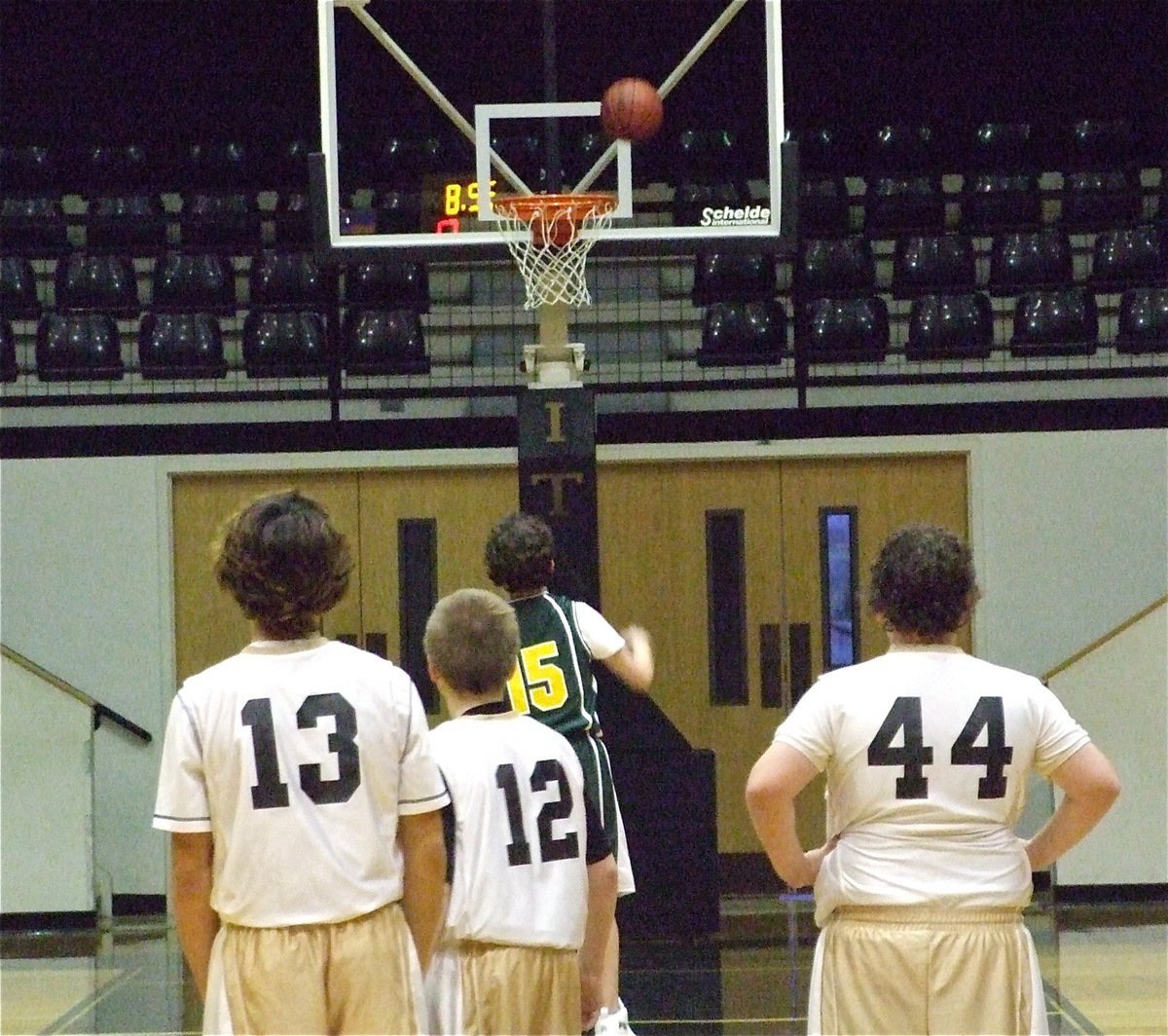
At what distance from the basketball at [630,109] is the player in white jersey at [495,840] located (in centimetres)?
422

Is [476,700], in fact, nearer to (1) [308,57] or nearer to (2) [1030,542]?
(2) [1030,542]

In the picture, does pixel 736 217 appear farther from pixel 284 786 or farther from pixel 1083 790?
pixel 284 786

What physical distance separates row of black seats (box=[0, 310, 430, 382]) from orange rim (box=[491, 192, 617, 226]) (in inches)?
152

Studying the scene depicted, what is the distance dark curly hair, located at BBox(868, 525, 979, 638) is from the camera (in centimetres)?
308

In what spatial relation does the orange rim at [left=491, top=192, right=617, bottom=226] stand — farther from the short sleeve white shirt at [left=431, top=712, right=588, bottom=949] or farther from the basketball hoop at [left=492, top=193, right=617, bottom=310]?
the short sleeve white shirt at [left=431, top=712, right=588, bottom=949]

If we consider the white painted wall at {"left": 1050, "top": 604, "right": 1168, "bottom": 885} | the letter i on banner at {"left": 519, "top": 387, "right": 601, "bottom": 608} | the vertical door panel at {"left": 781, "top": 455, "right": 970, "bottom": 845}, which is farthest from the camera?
the vertical door panel at {"left": 781, "top": 455, "right": 970, "bottom": 845}

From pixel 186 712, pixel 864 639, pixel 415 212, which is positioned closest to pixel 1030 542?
pixel 864 639

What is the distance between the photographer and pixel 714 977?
7.08 m

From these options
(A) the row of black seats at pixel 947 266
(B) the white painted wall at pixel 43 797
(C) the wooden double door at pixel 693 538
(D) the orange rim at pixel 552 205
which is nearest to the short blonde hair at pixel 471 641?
(D) the orange rim at pixel 552 205

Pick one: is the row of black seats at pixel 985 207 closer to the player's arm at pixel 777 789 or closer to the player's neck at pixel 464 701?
the player's neck at pixel 464 701


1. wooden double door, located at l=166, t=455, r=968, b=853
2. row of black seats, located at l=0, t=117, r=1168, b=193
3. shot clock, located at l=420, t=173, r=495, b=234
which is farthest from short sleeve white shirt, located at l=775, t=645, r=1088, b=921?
row of black seats, located at l=0, t=117, r=1168, b=193

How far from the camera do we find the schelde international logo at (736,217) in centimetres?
716

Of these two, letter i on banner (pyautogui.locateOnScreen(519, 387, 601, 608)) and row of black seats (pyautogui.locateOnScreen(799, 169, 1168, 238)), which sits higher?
row of black seats (pyautogui.locateOnScreen(799, 169, 1168, 238))

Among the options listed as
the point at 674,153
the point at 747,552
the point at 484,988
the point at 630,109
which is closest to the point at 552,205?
the point at 630,109
